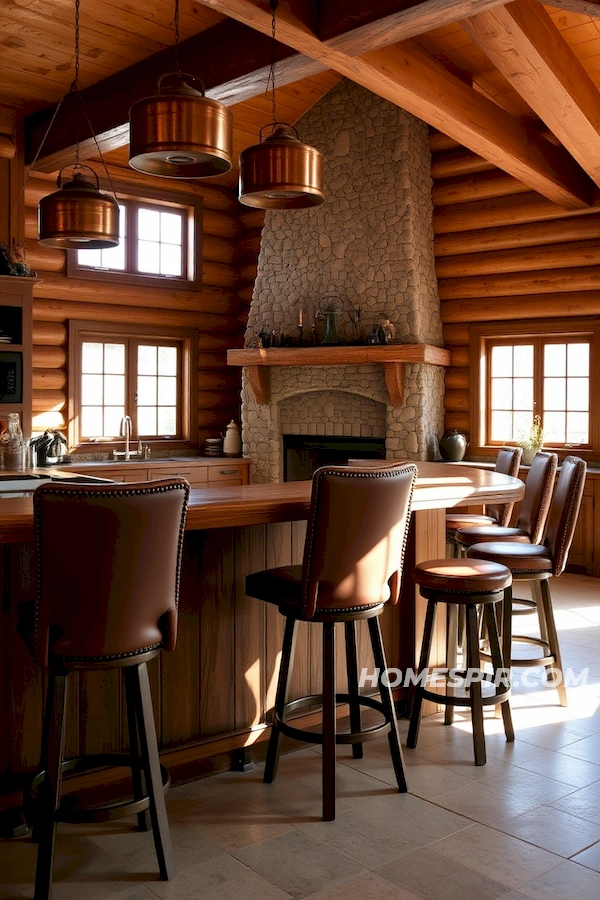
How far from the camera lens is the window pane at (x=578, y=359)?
7.84 meters

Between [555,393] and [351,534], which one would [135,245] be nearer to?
[555,393]

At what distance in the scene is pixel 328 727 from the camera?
3.06 m

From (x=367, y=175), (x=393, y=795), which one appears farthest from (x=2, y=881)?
(x=367, y=175)

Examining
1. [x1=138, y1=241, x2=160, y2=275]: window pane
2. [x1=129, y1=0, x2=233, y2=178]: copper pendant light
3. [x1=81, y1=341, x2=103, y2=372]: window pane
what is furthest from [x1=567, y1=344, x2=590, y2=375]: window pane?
[x1=129, y1=0, x2=233, y2=178]: copper pendant light

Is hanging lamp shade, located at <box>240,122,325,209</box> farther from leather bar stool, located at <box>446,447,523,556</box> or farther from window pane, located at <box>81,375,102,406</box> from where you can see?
window pane, located at <box>81,375,102,406</box>

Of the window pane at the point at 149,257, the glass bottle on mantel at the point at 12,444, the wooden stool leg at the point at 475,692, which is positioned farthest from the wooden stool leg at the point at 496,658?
the window pane at the point at 149,257

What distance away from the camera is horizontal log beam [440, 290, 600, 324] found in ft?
25.1

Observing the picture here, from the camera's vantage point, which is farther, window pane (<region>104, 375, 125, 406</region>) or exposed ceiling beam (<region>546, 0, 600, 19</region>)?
window pane (<region>104, 375, 125, 406</region>)

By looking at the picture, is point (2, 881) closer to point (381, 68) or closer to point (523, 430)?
point (381, 68)

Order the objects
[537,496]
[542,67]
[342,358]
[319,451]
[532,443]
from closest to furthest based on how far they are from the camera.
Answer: [537,496]
[542,67]
[532,443]
[342,358]
[319,451]

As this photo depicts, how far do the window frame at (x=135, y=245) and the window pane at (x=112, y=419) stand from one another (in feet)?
4.17

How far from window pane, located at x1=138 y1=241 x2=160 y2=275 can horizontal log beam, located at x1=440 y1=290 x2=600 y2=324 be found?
3004mm

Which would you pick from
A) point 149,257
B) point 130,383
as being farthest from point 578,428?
point 149,257

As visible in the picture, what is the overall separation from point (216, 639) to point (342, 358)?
4884mm
